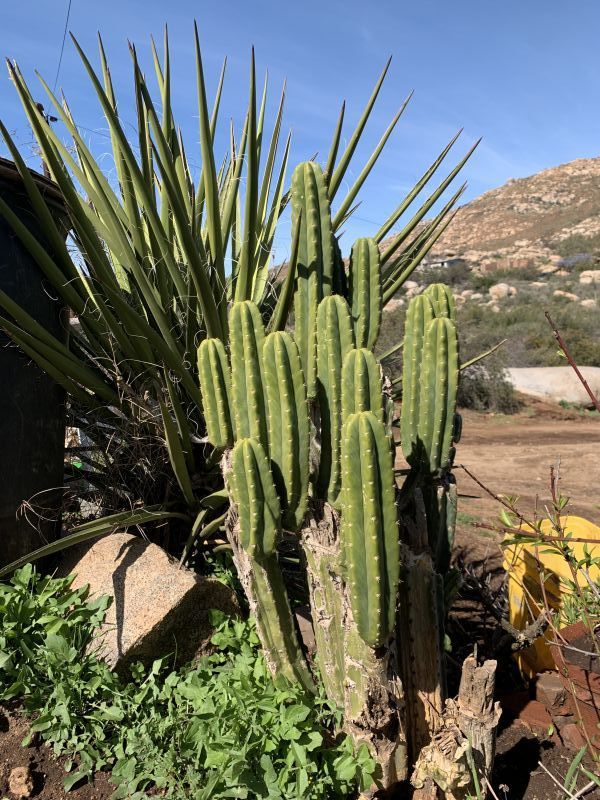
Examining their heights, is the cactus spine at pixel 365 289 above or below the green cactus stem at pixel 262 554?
above

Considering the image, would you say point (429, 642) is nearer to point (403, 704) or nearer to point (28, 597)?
point (403, 704)

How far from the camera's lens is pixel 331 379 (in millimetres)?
1945

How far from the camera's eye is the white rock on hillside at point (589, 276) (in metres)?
29.8

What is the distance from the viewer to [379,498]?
1671 millimetres

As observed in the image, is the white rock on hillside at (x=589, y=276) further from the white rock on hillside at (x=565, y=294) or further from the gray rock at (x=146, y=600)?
the gray rock at (x=146, y=600)

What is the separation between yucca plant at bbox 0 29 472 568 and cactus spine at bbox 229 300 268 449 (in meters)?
0.33

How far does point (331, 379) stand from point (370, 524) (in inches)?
19.1

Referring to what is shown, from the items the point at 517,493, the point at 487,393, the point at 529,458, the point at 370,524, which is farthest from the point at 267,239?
the point at 487,393

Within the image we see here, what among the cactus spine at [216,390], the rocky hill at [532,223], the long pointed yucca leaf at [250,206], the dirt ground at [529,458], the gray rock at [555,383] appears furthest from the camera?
the rocky hill at [532,223]

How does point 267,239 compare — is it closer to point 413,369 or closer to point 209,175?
point 209,175

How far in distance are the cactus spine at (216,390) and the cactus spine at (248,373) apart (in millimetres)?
105

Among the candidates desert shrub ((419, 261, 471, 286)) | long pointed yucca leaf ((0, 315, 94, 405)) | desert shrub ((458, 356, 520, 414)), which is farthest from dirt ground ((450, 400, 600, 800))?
desert shrub ((419, 261, 471, 286))

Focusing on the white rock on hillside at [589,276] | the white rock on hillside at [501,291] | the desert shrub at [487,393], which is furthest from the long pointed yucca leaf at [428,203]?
the white rock on hillside at [589,276]

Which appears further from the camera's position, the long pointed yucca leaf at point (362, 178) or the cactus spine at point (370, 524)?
the long pointed yucca leaf at point (362, 178)
